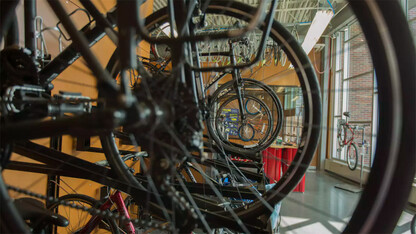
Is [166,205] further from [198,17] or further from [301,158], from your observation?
[198,17]

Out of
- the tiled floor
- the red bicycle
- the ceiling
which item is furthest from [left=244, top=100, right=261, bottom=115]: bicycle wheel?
the ceiling

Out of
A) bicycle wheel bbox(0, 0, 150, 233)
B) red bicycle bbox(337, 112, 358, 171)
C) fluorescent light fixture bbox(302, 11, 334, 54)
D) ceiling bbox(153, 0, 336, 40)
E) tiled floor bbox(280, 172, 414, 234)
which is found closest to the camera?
bicycle wheel bbox(0, 0, 150, 233)

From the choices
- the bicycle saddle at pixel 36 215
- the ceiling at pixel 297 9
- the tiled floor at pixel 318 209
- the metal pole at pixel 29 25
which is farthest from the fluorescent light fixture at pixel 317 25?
the bicycle saddle at pixel 36 215

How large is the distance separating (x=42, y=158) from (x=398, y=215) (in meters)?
0.95

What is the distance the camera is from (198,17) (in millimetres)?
907

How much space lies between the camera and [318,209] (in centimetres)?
177

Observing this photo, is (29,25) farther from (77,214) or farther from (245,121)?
(245,121)

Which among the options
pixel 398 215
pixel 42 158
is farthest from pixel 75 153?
pixel 398 215

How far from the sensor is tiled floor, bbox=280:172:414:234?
7.13 ft

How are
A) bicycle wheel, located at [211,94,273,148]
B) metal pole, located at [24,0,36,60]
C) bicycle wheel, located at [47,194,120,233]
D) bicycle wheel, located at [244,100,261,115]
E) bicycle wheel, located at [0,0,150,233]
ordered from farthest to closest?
1. bicycle wheel, located at [244,100,261,115]
2. bicycle wheel, located at [211,94,273,148]
3. bicycle wheel, located at [47,194,120,233]
4. metal pole, located at [24,0,36,60]
5. bicycle wheel, located at [0,0,150,233]

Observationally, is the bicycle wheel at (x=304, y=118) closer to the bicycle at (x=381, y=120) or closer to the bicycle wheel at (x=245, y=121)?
the bicycle at (x=381, y=120)

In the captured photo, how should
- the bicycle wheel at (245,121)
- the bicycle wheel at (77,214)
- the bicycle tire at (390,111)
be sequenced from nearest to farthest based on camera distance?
the bicycle tire at (390,111), the bicycle wheel at (77,214), the bicycle wheel at (245,121)

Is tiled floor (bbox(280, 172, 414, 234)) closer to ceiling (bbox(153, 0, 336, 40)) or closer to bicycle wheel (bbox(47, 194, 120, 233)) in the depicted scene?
bicycle wheel (bbox(47, 194, 120, 233))

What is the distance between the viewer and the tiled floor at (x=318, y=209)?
7.13ft
